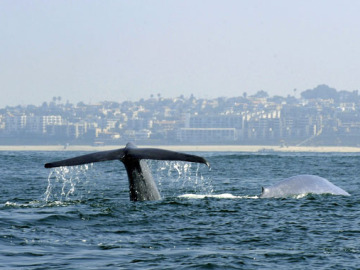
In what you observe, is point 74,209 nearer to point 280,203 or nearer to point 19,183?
point 280,203

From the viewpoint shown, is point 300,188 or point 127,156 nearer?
point 127,156

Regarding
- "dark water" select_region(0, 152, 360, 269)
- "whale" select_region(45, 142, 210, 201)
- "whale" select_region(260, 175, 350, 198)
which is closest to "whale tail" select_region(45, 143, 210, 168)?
"whale" select_region(45, 142, 210, 201)

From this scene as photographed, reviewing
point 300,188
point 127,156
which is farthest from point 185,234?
point 300,188

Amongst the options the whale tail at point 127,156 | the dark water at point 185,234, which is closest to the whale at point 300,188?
the dark water at point 185,234

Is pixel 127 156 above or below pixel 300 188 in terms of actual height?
above

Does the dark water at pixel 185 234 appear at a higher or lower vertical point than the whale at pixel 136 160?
lower

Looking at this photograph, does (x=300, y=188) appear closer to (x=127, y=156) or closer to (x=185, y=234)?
(x=127, y=156)

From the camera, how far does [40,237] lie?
14.6 m

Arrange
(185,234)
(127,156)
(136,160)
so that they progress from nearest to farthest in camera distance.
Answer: (185,234) → (127,156) → (136,160)

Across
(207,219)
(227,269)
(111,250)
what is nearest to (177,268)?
(227,269)

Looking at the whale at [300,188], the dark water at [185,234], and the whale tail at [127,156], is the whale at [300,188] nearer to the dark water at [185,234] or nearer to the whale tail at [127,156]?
the dark water at [185,234]

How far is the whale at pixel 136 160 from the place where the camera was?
16312 mm

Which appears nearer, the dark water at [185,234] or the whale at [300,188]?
the dark water at [185,234]

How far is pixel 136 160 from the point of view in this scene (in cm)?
1791
